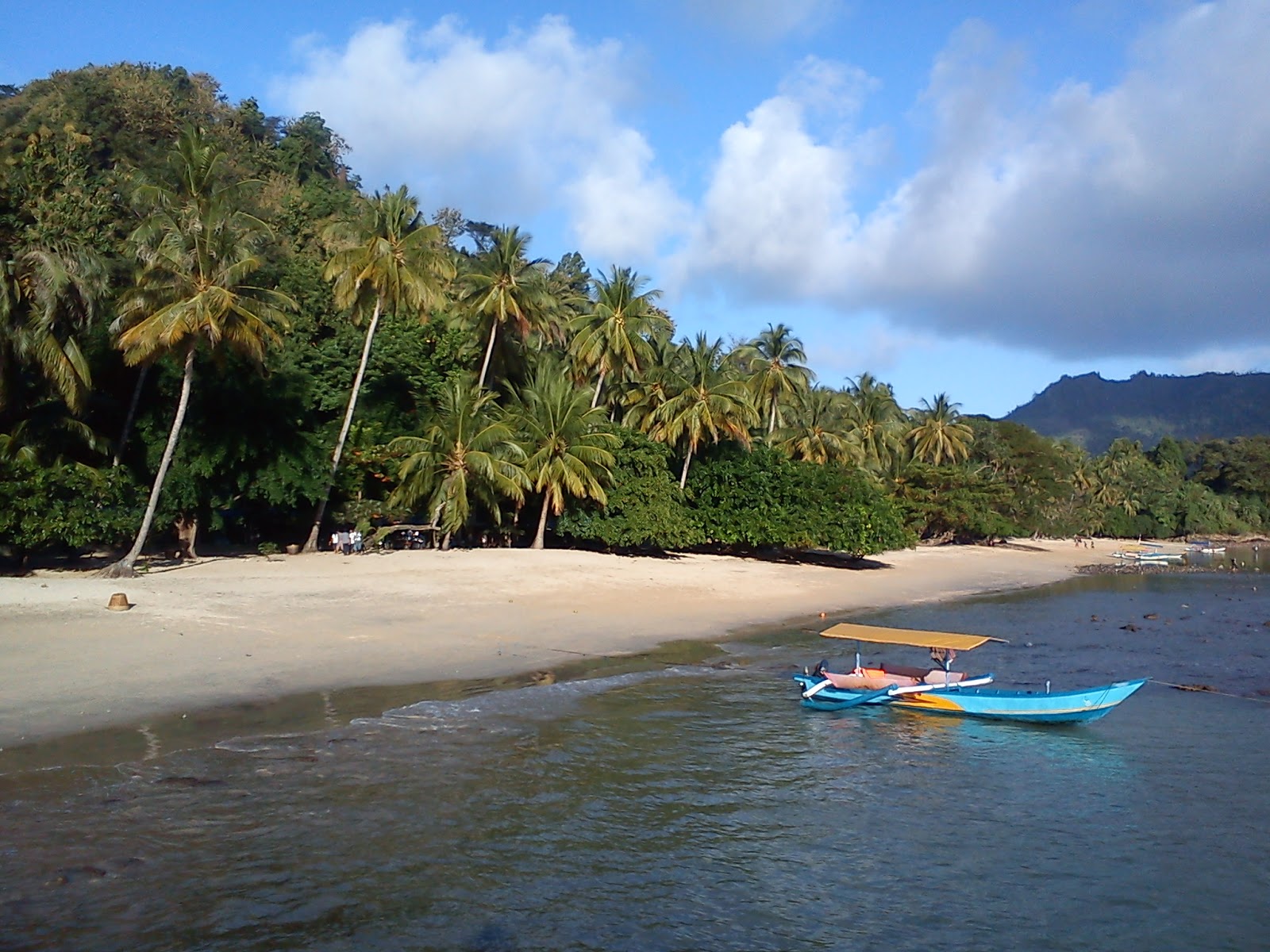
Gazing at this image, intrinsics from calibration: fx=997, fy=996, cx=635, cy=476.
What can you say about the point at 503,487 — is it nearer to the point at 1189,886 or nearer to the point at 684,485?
the point at 684,485

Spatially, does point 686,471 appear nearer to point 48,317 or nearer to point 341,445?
point 341,445

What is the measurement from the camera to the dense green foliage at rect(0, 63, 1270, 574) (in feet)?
82.9

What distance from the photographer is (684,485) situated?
143ft

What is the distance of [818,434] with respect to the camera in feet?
179

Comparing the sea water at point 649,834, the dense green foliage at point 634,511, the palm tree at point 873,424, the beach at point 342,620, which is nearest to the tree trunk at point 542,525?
the dense green foliage at point 634,511

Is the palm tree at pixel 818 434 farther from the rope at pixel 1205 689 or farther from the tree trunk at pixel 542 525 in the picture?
the rope at pixel 1205 689

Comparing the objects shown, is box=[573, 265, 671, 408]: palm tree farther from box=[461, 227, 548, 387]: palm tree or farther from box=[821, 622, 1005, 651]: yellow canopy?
box=[821, 622, 1005, 651]: yellow canopy

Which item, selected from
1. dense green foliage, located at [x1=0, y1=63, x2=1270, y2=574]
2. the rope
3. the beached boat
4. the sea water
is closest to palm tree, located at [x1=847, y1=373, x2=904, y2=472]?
dense green foliage, located at [x1=0, y1=63, x2=1270, y2=574]

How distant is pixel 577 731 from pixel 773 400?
127 ft

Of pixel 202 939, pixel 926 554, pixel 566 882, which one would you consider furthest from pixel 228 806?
pixel 926 554

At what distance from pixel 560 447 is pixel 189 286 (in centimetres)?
1564

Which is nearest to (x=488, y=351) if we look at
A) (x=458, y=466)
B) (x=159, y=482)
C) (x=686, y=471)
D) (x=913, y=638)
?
(x=458, y=466)

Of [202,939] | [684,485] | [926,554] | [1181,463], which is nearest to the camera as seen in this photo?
[202,939]

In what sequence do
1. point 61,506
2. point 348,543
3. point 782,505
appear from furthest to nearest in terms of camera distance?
point 782,505
point 348,543
point 61,506
